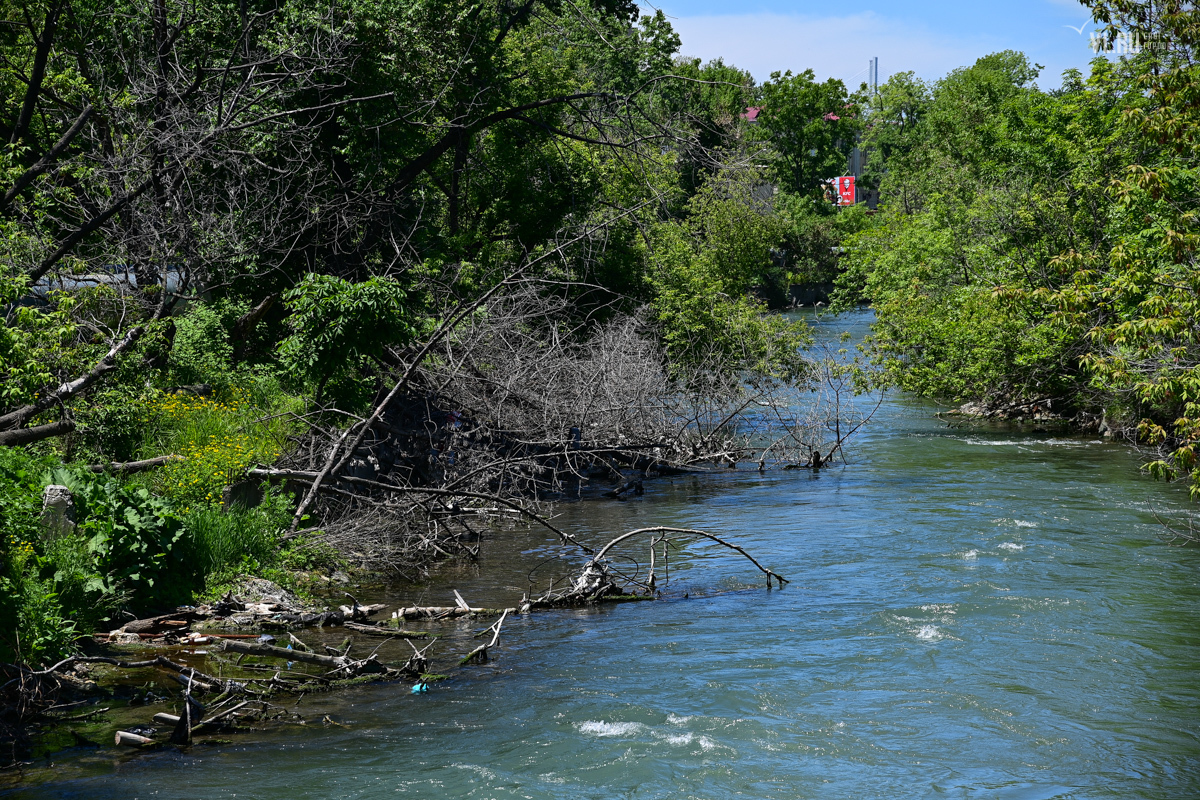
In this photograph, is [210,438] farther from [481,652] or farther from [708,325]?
[708,325]

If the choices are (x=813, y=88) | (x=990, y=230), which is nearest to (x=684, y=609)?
(x=990, y=230)

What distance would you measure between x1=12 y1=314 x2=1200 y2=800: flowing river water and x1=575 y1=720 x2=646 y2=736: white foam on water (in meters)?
0.03

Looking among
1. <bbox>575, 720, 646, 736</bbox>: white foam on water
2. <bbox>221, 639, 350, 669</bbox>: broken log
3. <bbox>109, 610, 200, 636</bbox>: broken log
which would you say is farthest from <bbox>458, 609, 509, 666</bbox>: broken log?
<bbox>109, 610, 200, 636</bbox>: broken log

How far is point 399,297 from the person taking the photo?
49.2 feet

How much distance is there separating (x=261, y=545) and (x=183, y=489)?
1209 millimetres

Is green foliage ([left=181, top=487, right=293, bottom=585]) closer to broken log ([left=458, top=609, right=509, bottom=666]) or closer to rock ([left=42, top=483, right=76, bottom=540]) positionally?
Answer: rock ([left=42, top=483, right=76, bottom=540])

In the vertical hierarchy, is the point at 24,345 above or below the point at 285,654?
above

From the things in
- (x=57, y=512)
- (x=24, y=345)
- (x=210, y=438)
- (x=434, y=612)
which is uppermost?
(x=24, y=345)

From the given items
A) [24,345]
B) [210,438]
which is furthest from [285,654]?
[210,438]

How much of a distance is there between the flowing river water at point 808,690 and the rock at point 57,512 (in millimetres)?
2801

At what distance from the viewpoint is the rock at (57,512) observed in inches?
387

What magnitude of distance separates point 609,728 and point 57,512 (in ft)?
18.1

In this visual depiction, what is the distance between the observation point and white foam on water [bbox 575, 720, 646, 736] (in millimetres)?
8977

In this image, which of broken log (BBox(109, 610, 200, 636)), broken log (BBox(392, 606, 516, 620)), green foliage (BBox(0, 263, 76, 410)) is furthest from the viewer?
broken log (BBox(392, 606, 516, 620))
